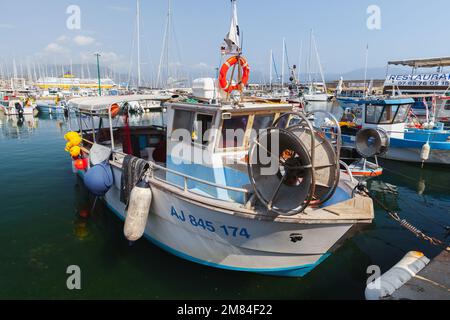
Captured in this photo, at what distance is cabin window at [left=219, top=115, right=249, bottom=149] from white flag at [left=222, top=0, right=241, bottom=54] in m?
1.55

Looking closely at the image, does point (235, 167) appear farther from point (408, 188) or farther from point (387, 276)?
point (408, 188)

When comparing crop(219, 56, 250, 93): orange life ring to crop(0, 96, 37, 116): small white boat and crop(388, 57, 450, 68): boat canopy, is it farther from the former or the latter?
crop(0, 96, 37, 116): small white boat

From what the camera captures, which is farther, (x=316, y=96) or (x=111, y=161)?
(x=316, y=96)

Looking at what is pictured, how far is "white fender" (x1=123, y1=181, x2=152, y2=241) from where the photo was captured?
6.07 m

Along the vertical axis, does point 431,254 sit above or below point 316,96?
below

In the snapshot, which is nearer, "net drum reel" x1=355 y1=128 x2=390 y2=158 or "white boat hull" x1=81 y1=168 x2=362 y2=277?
"white boat hull" x1=81 y1=168 x2=362 y2=277

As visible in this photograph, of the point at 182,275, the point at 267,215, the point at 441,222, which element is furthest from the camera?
the point at 441,222

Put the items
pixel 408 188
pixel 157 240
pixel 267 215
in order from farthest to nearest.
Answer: pixel 408 188
pixel 157 240
pixel 267 215

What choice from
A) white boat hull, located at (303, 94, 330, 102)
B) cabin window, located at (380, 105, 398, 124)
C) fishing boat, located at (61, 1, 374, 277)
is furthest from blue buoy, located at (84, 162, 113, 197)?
white boat hull, located at (303, 94, 330, 102)

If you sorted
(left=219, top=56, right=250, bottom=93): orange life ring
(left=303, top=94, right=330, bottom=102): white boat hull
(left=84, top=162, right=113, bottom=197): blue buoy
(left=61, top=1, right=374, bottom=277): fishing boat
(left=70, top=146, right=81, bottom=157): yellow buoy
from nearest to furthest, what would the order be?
(left=61, top=1, right=374, bottom=277): fishing boat < (left=219, top=56, right=250, bottom=93): orange life ring < (left=84, top=162, right=113, bottom=197): blue buoy < (left=70, top=146, right=81, bottom=157): yellow buoy < (left=303, top=94, right=330, bottom=102): white boat hull

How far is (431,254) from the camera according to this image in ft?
23.3
